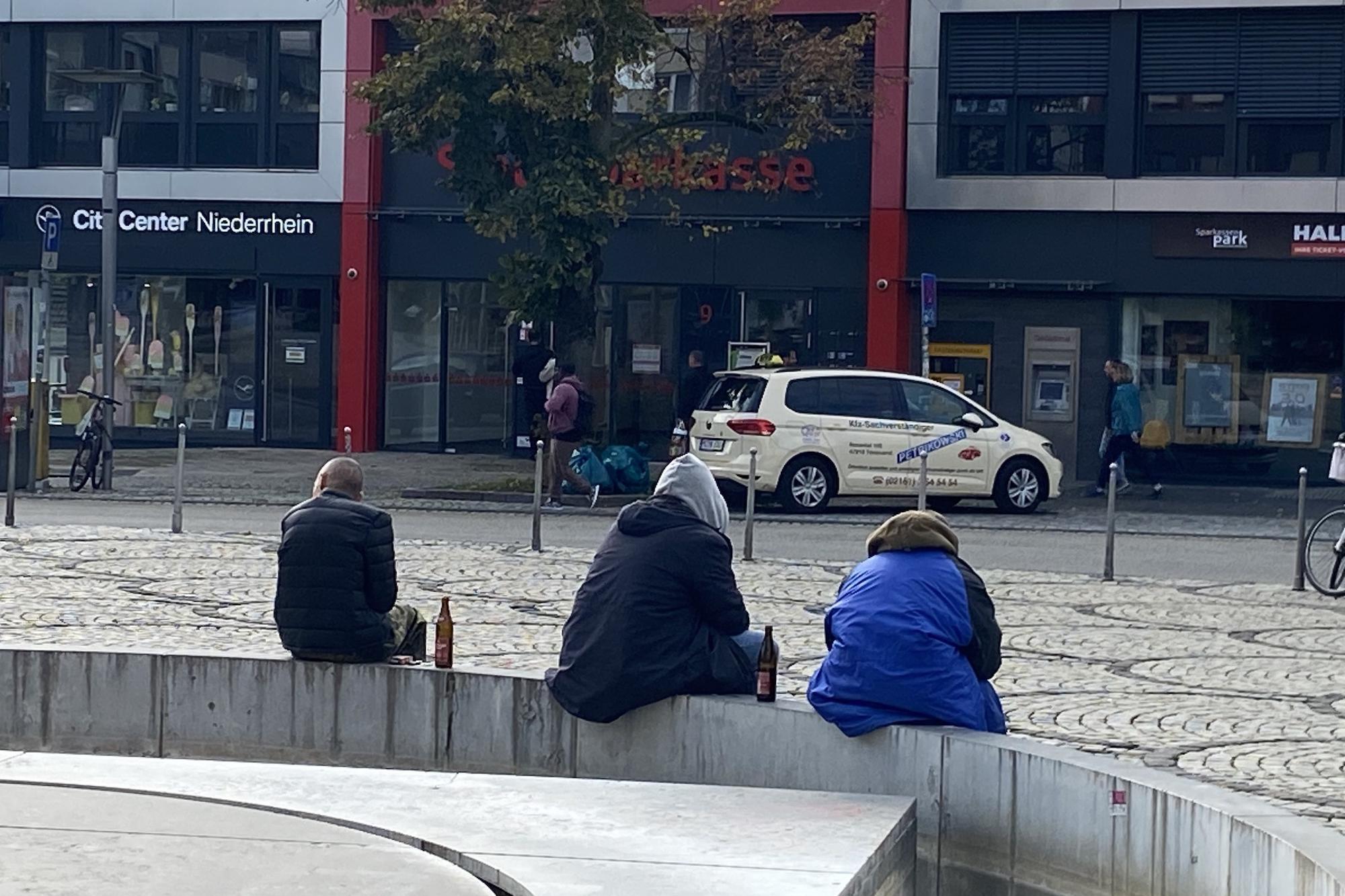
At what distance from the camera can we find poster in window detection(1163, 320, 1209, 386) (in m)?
29.2

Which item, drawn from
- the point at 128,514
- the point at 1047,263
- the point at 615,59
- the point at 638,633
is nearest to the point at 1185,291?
the point at 1047,263

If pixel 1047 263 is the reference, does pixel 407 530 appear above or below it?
below

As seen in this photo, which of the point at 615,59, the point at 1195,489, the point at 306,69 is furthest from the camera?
the point at 306,69

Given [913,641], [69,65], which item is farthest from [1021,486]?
[69,65]

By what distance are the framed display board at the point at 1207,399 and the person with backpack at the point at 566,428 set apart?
31.2 ft

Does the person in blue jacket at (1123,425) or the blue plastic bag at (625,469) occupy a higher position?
the person in blue jacket at (1123,425)

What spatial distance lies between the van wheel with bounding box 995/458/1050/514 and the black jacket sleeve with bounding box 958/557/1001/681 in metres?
16.4

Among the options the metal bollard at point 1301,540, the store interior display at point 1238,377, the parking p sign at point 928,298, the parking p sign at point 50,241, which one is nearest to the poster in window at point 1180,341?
the store interior display at point 1238,377

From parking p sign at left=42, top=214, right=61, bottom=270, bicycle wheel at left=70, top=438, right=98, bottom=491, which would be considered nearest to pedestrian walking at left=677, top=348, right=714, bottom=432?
bicycle wheel at left=70, top=438, right=98, bottom=491

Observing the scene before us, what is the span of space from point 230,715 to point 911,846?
122 inches

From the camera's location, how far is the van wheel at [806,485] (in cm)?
2333

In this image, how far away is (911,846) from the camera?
23.1 ft

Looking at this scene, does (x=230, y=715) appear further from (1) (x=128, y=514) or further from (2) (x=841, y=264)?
(2) (x=841, y=264)

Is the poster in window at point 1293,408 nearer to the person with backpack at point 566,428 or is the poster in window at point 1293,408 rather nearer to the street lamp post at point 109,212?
the person with backpack at point 566,428
